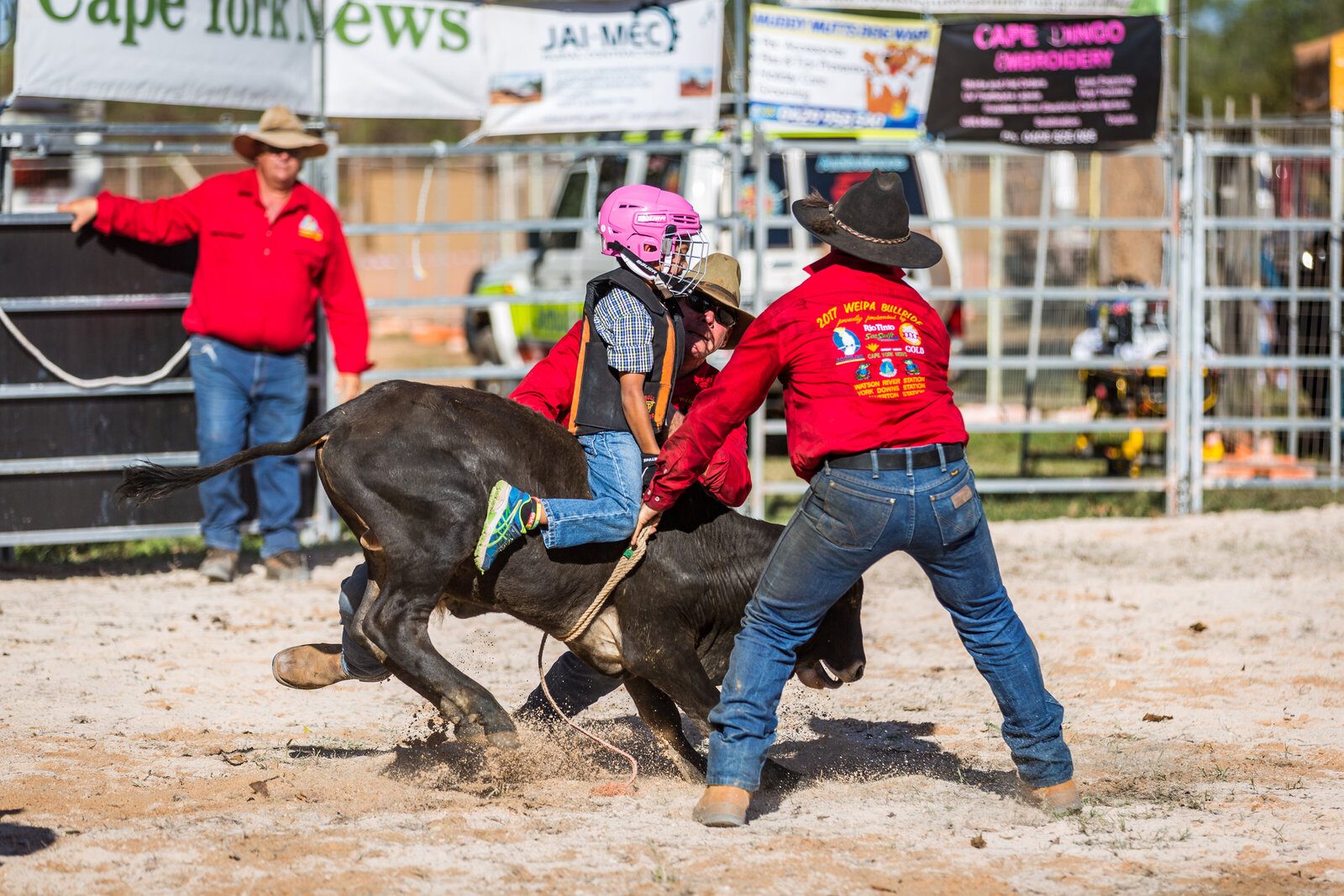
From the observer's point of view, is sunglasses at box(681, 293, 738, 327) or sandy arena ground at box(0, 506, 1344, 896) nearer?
sandy arena ground at box(0, 506, 1344, 896)

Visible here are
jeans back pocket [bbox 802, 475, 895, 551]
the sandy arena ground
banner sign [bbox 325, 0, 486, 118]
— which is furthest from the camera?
banner sign [bbox 325, 0, 486, 118]

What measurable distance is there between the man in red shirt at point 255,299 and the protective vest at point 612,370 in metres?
3.50

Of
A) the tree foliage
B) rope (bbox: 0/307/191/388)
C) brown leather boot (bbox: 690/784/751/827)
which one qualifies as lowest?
brown leather boot (bbox: 690/784/751/827)

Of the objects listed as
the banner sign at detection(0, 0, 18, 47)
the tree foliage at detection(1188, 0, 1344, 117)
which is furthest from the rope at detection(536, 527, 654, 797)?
the tree foliage at detection(1188, 0, 1344, 117)

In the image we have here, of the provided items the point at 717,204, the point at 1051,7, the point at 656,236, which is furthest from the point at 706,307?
Answer: the point at 1051,7

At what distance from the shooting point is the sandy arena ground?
368cm

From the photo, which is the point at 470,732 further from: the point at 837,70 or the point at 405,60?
the point at 837,70

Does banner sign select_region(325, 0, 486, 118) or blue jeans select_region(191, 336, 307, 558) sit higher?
banner sign select_region(325, 0, 486, 118)

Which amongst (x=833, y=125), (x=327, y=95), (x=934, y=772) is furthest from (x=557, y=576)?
(x=833, y=125)

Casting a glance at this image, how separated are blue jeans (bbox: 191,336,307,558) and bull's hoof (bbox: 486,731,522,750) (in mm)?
3717

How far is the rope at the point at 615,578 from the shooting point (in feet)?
14.3

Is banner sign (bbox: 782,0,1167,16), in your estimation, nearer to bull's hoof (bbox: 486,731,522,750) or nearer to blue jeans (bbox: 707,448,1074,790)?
blue jeans (bbox: 707,448,1074,790)

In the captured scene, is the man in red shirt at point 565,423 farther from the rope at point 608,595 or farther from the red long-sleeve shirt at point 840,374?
the red long-sleeve shirt at point 840,374

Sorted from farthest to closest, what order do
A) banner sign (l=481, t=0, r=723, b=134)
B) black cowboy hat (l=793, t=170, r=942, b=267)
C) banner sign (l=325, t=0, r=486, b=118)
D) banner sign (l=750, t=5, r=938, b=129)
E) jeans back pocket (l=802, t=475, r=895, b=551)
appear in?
banner sign (l=750, t=5, r=938, b=129) < banner sign (l=481, t=0, r=723, b=134) < banner sign (l=325, t=0, r=486, b=118) < black cowboy hat (l=793, t=170, r=942, b=267) < jeans back pocket (l=802, t=475, r=895, b=551)
